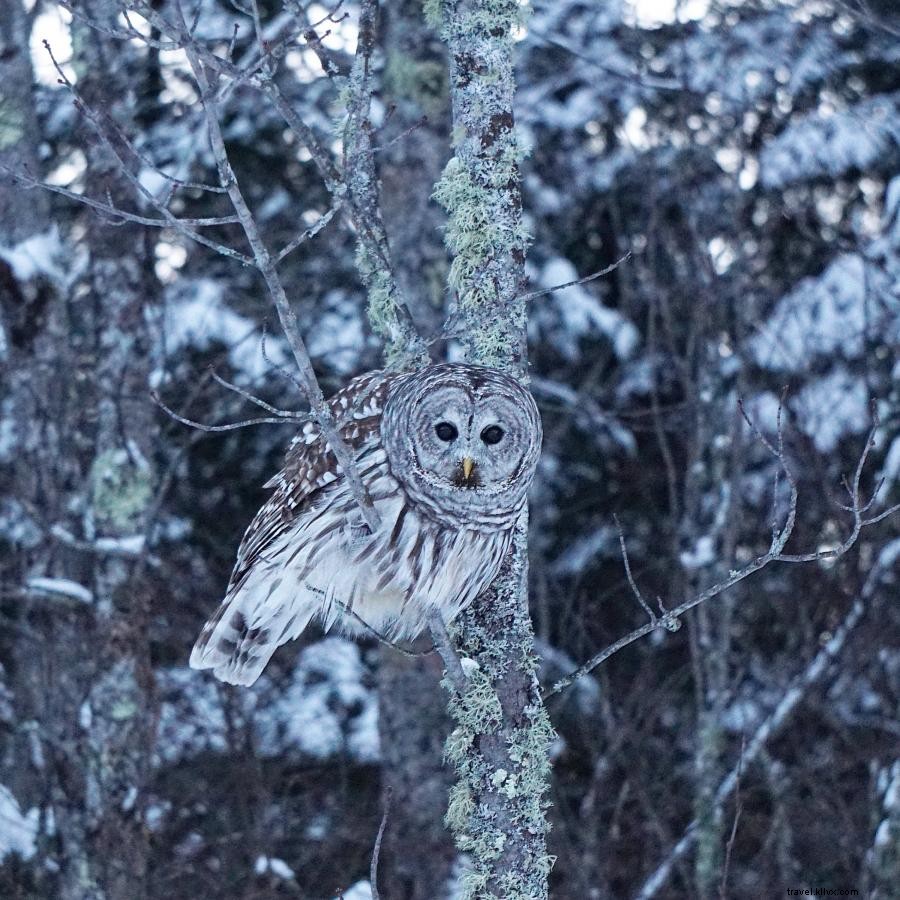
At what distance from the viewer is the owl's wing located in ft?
11.4

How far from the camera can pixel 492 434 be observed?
335cm

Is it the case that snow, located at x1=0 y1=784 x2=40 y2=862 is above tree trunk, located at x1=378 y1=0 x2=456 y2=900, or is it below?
below

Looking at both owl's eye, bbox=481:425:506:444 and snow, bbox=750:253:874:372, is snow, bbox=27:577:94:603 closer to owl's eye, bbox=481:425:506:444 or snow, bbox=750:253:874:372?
owl's eye, bbox=481:425:506:444

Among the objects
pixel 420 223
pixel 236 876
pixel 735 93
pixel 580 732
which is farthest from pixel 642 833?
pixel 735 93

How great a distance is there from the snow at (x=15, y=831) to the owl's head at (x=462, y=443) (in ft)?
9.28

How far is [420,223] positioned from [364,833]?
9.39 feet

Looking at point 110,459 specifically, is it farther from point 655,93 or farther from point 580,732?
point 655,93

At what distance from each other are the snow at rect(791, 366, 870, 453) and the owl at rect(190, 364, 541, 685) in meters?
3.49

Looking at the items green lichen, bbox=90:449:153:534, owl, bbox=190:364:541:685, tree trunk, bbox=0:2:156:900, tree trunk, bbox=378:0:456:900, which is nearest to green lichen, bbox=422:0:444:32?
owl, bbox=190:364:541:685

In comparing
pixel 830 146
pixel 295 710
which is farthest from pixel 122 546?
pixel 830 146

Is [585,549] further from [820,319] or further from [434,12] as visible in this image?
[434,12]

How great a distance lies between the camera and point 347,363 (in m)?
6.68

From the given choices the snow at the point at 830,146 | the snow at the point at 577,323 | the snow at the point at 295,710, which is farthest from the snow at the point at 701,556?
the snow at the point at 830,146

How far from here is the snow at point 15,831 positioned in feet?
17.5
